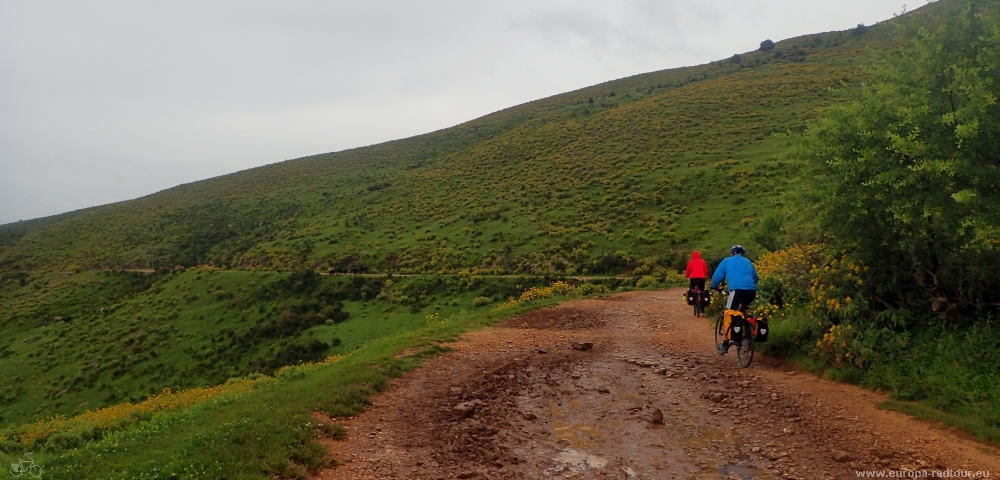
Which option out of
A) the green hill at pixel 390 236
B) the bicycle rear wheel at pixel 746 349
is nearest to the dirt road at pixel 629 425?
the bicycle rear wheel at pixel 746 349

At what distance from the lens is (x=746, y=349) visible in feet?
28.9

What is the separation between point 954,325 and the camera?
7184 millimetres

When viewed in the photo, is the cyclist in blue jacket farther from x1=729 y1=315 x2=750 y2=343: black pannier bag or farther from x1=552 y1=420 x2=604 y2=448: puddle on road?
x1=552 y1=420 x2=604 y2=448: puddle on road

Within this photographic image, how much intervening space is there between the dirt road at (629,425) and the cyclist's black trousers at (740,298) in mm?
978

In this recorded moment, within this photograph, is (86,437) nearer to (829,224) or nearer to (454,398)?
(454,398)

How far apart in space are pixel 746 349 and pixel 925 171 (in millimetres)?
3624

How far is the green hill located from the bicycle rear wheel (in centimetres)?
353

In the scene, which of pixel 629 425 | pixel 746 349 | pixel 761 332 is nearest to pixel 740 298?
pixel 761 332

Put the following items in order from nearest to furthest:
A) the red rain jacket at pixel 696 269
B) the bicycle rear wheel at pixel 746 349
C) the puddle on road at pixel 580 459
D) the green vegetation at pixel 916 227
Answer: the puddle on road at pixel 580 459 < the green vegetation at pixel 916 227 < the bicycle rear wheel at pixel 746 349 < the red rain jacket at pixel 696 269

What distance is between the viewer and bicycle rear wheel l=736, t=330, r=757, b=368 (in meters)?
8.67

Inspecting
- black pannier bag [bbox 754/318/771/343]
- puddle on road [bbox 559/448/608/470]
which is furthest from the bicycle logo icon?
black pannier bag [bbox 754/318/771/343]

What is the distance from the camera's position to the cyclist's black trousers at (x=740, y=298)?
8.95 metres

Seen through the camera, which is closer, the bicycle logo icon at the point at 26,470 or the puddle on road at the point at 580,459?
the bicycle logo icon at the point at 26,470

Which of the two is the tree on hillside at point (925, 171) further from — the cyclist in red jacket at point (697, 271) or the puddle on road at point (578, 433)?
the cyclist in red jacket at point (697, 271)
